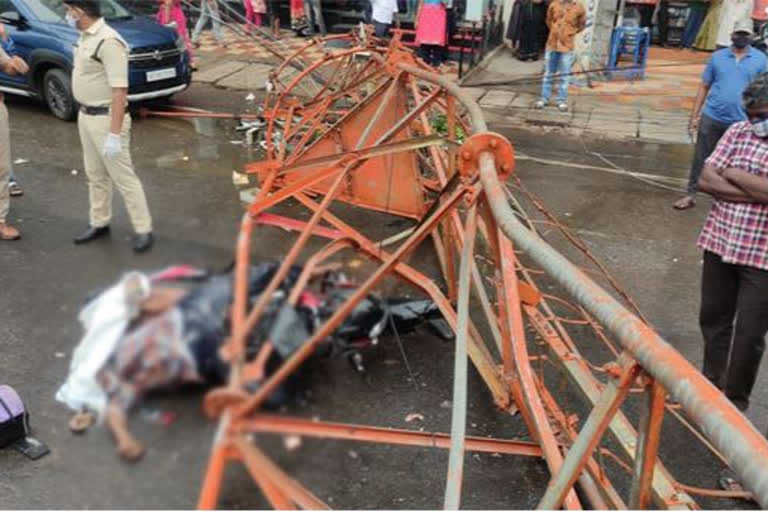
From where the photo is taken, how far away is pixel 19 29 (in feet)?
26.1

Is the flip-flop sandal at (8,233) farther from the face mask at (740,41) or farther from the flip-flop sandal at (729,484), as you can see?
the face mask at (740,41)

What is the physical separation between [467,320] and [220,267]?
1.28 metres

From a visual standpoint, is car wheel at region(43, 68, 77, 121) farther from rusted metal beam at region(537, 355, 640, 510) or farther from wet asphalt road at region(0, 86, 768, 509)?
rusted metal beam at region(537, 355, 640, 510)

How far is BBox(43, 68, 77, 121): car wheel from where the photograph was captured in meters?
7.79

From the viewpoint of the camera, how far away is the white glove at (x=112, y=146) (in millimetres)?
3896

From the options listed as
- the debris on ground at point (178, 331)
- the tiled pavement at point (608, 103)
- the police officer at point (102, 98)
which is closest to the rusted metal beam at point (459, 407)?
the debris on ground at point (178, 331)

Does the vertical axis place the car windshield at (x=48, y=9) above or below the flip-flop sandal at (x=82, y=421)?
above

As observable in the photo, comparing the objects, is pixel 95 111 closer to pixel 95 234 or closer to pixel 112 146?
pixel 112 146

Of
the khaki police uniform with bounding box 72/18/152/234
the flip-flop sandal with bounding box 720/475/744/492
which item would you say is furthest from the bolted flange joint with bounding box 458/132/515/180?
the khaki police uniform with bounding box 72/18/152/234

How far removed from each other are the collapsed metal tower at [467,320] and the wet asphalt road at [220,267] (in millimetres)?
53

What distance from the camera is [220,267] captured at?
86 centimetres

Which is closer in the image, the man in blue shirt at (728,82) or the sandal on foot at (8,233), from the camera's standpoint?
the sandal on foot at (8,233)

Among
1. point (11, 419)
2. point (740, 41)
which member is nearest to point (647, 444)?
point (11, 419)

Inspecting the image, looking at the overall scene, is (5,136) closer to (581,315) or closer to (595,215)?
(581,315)
